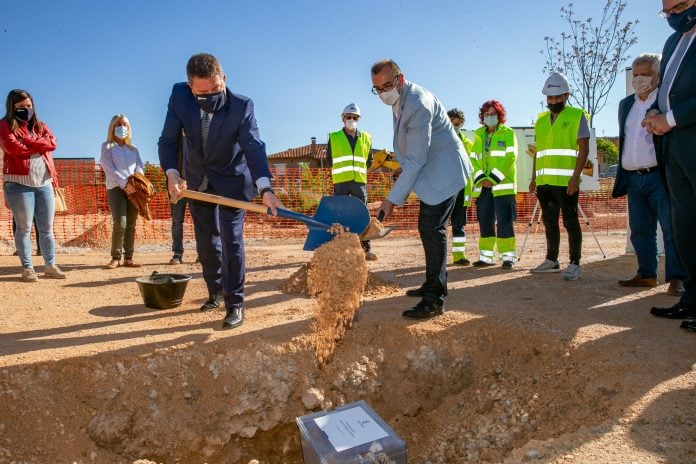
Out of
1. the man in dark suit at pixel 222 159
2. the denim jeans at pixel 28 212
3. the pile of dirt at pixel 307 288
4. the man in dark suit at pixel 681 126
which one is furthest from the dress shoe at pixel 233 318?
the man in dark suit at pixel 681 126

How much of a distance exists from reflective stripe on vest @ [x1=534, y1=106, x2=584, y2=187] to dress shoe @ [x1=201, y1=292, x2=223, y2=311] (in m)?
3.55

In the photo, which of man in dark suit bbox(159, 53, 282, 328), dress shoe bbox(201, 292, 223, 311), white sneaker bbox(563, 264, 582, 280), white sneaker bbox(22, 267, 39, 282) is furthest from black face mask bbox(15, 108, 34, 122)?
white sneaker bbox(563, 264, 582, 280)

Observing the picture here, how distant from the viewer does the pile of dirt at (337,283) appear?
3509 mm

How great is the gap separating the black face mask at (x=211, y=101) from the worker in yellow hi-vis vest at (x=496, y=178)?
3.48m

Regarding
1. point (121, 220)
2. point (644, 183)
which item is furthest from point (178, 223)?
point (644, 183)

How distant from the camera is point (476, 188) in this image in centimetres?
621

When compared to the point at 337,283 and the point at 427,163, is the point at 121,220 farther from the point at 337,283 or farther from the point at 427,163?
the point at 427,163

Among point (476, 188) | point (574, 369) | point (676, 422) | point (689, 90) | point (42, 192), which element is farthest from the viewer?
point (476, 188)

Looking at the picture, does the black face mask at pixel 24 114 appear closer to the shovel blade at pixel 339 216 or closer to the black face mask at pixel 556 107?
the shovel blade at pixel 339 216

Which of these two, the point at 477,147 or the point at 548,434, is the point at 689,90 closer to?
the point at 548,434

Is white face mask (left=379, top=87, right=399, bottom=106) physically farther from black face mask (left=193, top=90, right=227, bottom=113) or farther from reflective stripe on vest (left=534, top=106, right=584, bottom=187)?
reflective stripe on vest (left=534, top=106, right=584, bottom=187)

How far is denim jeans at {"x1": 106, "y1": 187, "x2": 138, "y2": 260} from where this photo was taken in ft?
20.0

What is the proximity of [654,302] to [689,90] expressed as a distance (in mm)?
1836

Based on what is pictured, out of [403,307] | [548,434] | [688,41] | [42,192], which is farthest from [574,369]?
[42,192]
